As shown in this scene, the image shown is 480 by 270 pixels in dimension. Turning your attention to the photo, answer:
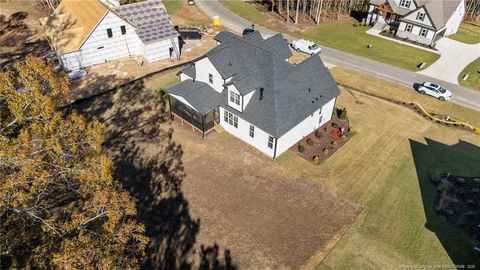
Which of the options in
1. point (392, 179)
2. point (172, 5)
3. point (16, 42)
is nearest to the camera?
point (392, 179)

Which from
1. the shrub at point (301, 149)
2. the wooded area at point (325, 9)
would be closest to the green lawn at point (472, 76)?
the wooded area at point (325, 9)

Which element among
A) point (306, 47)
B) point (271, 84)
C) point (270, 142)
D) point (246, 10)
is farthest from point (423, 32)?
point (270, 142)

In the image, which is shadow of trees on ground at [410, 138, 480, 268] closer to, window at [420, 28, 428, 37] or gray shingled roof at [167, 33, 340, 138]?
gray shingled roof at [167, 33, 340, 138]

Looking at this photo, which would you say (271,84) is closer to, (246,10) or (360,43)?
(360,43)

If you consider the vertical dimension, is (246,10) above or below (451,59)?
above

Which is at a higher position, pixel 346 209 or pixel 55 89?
pixel 55 89

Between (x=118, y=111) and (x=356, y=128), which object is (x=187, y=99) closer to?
(x=118, y=111)

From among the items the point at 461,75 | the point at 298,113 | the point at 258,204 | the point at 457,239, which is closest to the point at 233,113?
the point at 298,113

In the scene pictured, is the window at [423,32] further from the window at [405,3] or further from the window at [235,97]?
the window at [235,97]
